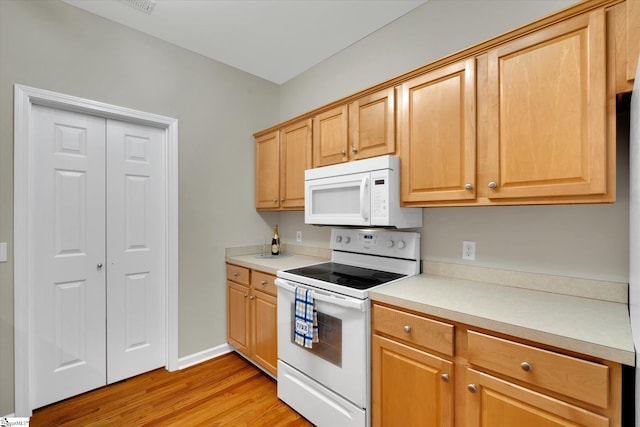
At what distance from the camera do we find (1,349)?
180cm

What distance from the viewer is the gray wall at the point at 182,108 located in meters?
1.83

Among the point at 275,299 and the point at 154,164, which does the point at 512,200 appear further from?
the point at 154,164

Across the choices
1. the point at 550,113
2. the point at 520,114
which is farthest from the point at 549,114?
the point at 520,114

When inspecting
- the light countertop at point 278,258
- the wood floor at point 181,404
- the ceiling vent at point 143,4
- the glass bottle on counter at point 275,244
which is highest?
the ceiling vent at point 143,4

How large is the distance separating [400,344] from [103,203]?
229cm

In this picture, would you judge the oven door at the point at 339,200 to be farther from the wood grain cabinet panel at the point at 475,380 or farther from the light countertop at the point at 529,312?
the wood grain cabinet panel at the point at 475,380

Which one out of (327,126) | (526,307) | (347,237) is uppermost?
(327,126)

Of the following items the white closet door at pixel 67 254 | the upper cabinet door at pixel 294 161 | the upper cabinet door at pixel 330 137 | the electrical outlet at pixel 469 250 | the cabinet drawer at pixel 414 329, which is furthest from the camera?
the upper cabinet door at pixel 294 161

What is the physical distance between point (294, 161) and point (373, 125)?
86cm

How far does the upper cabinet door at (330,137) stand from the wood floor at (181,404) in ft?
5.85

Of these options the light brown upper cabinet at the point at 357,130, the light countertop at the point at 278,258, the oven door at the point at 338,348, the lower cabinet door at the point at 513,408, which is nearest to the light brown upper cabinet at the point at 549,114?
the light brown upper cabinet at the point at 357,130

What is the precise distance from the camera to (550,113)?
1265 mm

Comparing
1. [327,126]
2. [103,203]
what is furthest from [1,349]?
[327,126]

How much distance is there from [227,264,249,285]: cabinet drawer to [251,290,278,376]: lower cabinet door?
0.18m
